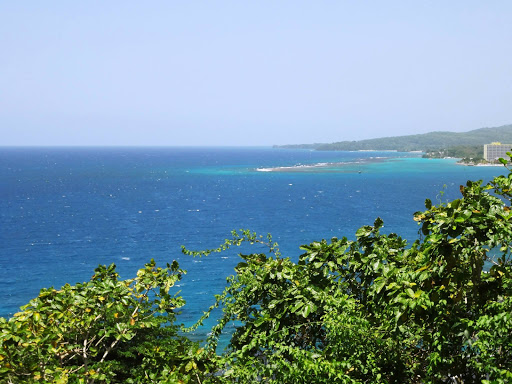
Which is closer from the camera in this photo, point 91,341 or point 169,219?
point 91,341

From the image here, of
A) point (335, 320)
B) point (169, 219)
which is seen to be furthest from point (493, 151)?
point (335, 320)

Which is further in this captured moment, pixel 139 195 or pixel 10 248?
pixel 139 195

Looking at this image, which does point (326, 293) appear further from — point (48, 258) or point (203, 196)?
point (203, 196)

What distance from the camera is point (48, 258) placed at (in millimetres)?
38969

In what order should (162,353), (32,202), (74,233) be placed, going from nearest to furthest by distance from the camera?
(162,353), (74,233), (32,202)

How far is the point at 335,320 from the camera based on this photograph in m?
5.25

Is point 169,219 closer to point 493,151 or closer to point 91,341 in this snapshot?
point 91,341

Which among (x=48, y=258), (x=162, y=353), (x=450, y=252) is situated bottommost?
(x=48, y=258)

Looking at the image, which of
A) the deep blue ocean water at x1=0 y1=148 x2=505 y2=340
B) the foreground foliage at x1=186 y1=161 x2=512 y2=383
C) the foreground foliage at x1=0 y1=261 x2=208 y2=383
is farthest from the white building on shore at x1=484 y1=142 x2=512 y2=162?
the foreground foliage at x1=0 y1=261 x2=208 y2=383

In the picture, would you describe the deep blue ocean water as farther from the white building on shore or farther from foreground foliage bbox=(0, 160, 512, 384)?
the white building on shore

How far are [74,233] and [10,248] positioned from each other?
7877 mm

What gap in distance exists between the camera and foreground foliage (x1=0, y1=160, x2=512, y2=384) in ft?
15.5

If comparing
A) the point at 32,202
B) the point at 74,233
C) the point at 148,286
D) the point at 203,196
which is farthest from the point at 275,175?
the point at 148,286

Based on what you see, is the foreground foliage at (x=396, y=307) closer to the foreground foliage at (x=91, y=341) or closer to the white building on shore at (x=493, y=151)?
the foreground foliage at (x=91, y=341)
